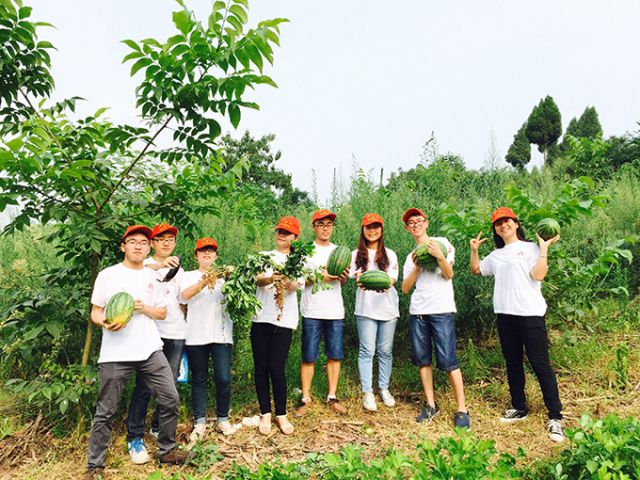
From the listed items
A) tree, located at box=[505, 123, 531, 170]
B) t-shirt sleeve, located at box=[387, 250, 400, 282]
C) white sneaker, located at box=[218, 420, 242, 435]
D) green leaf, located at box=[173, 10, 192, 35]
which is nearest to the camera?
green leaf, located at box=[173, 10, 192, 35]

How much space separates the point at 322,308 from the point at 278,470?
5.61 ft

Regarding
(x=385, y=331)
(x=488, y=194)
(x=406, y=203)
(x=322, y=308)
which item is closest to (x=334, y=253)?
(x=322, y=308)

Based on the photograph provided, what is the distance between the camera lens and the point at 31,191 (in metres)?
3.54

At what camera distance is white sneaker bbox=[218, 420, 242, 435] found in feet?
14.1

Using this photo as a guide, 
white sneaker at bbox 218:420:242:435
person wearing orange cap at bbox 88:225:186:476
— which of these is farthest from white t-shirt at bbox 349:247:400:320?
person wearing orange cap at bbox 88:225:186:476

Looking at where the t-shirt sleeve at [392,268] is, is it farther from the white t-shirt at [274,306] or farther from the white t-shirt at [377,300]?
the white t-shirt at [274,306]

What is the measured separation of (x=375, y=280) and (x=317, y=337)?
2.77 ft

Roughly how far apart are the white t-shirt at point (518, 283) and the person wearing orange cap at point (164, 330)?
2.97 m

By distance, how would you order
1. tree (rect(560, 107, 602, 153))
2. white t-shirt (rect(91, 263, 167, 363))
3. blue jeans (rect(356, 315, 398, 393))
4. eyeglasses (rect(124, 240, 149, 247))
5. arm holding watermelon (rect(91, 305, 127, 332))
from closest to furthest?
arm holding watermelon (rect(91, 305, 127, 332)) < white t-shirt (rect(91, 263, 167, 363)) < eyeglasses (rect(124, 240, 149, 247)) < blue jeans (rect(356, 315, 398, 393)) < tree (rect(560, 107, 602, 153))

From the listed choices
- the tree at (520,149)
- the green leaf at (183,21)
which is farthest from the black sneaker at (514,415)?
the tree at (520,149)

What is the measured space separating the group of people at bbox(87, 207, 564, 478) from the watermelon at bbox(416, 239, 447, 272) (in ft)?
0.17


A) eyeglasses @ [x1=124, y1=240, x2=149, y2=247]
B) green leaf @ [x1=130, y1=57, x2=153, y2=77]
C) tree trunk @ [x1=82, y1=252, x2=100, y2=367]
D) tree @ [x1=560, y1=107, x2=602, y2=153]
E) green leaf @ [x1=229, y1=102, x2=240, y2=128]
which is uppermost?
tree @ [x1=560, y1=107, x2=602, y2=153]

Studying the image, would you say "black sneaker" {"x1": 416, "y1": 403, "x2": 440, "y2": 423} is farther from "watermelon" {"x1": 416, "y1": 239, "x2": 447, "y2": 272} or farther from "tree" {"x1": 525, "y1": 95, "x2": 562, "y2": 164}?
"tree" {"x1": 525, "y1": 95, "x2": 562, "y2": 164}

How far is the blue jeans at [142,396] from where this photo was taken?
13.1 feet
